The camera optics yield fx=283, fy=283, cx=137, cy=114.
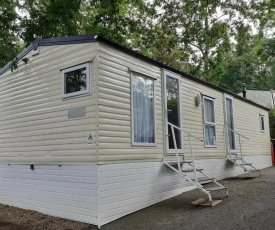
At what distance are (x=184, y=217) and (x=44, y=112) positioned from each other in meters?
3.60

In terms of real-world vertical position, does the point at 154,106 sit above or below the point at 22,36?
below

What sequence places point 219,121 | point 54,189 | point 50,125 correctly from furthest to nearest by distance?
point 219,121, point 50,125, point 54,189

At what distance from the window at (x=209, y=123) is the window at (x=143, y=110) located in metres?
2.75

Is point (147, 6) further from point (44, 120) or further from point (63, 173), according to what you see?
point (63, 173)

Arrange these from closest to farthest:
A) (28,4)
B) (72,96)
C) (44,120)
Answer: (72,96)
(44,120)
(28,4)

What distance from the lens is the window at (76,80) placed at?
5359mm

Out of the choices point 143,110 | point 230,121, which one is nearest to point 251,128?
point 230,121

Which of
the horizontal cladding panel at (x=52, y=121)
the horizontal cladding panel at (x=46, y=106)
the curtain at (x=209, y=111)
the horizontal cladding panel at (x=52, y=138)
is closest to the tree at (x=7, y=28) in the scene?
the horizontal cladding panel at (x=46, y=106)

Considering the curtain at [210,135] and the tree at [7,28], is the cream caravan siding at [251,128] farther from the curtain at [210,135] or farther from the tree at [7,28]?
the tree at [7,28]

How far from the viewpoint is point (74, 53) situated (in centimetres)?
570

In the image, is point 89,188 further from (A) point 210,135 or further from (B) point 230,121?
(B) point 230,121

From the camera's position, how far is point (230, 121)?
33.9 feet

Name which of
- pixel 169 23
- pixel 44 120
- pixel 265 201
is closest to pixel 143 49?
pixel 169 23

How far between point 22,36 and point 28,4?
178cm
